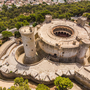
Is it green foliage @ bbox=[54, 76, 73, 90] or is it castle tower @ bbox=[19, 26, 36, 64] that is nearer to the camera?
green foliage @ bbox=[54, 76, 73, 90]

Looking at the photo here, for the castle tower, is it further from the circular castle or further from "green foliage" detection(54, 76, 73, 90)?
"green foliage" detection(54, 76, 73, 90)

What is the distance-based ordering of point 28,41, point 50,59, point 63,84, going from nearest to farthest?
point 63,84 < point 28,41 < point 50,59

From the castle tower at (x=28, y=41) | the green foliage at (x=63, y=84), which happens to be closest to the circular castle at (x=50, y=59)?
the castle tower at (x=28, y=41)

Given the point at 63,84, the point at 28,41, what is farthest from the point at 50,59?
the point at 63,84

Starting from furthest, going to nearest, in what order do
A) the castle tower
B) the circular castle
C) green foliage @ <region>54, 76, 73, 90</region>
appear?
the circular castle, the castle tower, green foliage @ <region>54, 76, 73, 90</region>

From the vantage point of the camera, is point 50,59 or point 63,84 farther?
point 50,59

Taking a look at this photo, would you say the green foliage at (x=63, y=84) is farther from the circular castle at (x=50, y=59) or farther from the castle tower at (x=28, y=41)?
the castle tower at (x=28, y=41)

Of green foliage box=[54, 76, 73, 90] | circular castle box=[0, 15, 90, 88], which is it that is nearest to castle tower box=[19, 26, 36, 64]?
circular castle box=[0, 15, 90, 88]

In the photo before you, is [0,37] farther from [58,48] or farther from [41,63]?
[58,48]

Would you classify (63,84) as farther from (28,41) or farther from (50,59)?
(28,41)
